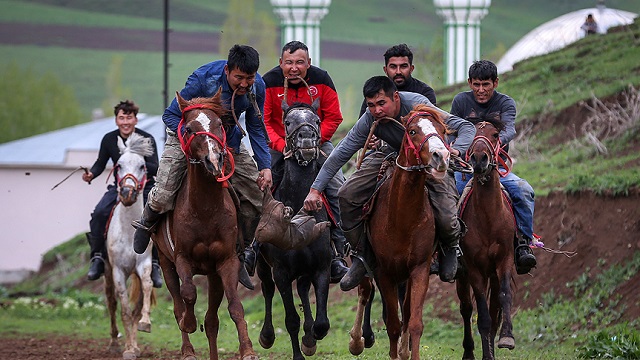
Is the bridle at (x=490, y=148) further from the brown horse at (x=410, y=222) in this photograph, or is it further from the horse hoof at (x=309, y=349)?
the horse hoof at (x=309, y=349)

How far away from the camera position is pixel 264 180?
1198cm

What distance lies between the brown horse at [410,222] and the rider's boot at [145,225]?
2179 mm

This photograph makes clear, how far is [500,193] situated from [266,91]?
2807 millimetres

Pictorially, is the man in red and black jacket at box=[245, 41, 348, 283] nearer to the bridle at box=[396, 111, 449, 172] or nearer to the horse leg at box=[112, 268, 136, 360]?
the bridle at box=[396, 111, 449, 172]

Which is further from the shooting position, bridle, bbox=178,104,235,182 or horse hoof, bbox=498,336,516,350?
horse hoof, bbox=498,336,516,350

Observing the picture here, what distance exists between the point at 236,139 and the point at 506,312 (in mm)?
3295

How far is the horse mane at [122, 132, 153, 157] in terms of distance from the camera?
15.7m

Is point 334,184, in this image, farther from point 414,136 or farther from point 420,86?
point 414,136

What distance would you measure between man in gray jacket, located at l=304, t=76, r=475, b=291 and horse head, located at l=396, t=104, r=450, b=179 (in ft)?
1.46

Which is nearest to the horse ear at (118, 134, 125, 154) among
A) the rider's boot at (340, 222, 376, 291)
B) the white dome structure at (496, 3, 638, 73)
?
the rider's boot at (340, 222, 376, 291)

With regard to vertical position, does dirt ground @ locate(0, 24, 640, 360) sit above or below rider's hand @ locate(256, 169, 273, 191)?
below

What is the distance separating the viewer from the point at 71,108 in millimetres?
73188

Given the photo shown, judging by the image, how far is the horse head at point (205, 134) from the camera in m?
10.7

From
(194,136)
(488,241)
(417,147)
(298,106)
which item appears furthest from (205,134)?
(488,241)
